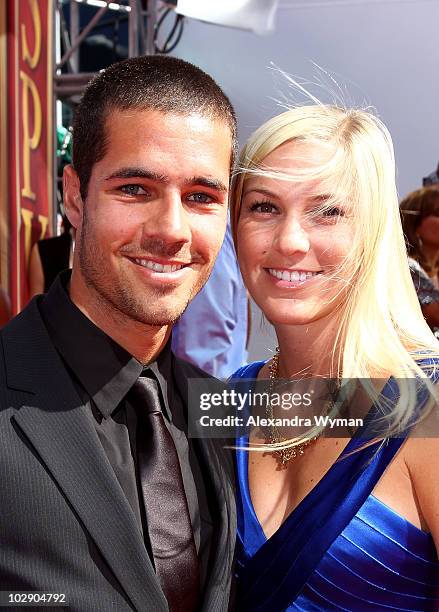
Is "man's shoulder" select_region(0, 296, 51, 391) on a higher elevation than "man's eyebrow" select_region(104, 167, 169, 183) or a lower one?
lower

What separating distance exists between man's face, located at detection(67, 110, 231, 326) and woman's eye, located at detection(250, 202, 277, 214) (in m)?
0.16

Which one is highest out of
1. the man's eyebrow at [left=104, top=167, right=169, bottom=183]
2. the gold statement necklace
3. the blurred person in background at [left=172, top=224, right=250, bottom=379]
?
the man's eyebrow at [left=104, top=167, right=169, bottom=183]

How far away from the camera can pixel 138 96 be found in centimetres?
122

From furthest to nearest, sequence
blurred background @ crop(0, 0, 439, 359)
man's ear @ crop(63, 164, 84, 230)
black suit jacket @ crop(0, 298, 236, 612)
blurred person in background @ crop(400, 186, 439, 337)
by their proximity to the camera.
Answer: blurred person in background @ crop(400, 186, 439, 337) < blurred background @ crop(0, 0, 439, 359) < man's ear @ crop(63, 164, 84, 230) < black suit jacket @ crop(0, 298, 236, 612)

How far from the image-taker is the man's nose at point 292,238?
1.36 meters

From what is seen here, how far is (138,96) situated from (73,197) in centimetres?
25

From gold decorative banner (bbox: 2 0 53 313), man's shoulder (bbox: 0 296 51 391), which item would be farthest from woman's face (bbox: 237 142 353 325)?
gold decorative banner (bbox: 2 0 53 313)

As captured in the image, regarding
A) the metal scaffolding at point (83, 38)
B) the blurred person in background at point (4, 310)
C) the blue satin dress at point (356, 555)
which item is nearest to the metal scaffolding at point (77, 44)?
the metal scaffolding at point (83, 38)

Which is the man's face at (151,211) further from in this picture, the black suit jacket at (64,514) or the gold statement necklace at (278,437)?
the gold statement necklace at (278,437)

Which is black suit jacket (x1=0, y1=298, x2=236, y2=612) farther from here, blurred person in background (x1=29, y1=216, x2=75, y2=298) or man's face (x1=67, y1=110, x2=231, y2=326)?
blurred person in background (x1=29, y1=216, x2=75, y2=298)

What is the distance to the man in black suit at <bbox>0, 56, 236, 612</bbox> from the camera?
1.01 meters

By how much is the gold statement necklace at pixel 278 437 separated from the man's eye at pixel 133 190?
0.58m

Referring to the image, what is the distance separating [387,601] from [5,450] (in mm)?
770

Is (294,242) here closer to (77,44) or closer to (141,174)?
(141,174)
